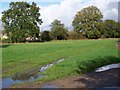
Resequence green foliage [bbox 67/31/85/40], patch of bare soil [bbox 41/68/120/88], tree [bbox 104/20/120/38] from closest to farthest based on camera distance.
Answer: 1. patch of bare soil [bbox 41/68/120/88]
2. tree [bbox 104/20/120/38]
3. green foliage [bbox 67/31/85/40]

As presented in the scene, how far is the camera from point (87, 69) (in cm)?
1545

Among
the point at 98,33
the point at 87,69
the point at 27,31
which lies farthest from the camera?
the point at 98,33

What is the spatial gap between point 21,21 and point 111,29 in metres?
30.7

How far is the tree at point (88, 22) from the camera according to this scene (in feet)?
276

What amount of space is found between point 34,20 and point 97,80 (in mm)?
60541

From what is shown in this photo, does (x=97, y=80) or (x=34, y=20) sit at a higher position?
(x=34, y=20)

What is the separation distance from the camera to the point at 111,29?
85.3m

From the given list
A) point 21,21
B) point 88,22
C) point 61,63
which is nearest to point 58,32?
point 88,22

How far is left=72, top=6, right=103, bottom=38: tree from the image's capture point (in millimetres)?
84250

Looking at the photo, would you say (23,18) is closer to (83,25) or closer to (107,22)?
(83,25)

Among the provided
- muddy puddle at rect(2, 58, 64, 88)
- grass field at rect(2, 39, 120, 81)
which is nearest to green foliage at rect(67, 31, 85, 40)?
grass field at rect(2, 39, 120, 81)

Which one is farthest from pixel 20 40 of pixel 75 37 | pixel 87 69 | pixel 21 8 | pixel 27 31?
pixel 87 69

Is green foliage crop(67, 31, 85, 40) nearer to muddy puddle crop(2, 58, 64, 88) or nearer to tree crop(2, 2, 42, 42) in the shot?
tree crop(2, 2, 42, 42)

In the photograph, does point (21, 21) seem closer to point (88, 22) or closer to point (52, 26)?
point (52, 26)
